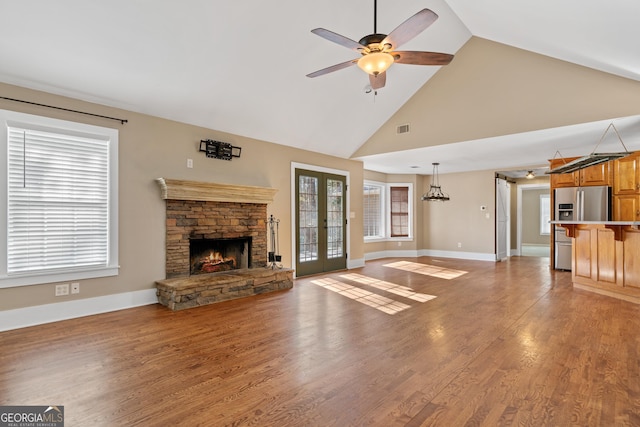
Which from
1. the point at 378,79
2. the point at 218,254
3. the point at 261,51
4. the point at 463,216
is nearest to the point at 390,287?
the point at 218,254

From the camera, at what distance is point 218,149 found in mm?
5324

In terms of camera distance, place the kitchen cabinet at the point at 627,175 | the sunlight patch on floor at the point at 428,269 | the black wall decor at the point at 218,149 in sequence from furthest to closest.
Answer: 1. the sunlight patch on floor at the point at 428,269
2. the kitchen cabinet at the point at 627,175
3. the black wall decor at the point at 218,149

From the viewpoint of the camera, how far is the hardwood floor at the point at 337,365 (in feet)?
6.76

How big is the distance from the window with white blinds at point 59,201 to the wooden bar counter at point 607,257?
6.67 m

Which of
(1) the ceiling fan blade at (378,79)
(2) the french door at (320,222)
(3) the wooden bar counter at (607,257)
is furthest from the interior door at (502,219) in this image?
(1) the ceiling fan blade at (378,79)

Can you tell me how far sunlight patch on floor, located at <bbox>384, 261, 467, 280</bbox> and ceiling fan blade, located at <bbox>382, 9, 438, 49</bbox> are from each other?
196 inches

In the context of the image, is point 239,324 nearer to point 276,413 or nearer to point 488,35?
point 276,413

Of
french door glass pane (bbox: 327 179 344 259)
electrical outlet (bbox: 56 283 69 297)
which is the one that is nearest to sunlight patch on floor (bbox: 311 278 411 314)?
french door glass pane (bbox: 327 179 344 259)

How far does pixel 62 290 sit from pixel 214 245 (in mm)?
2051

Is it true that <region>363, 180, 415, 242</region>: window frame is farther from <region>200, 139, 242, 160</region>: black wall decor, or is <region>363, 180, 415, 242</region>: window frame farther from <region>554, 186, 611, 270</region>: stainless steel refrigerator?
<region>200, 139, 242, 160</region>: black wall decor

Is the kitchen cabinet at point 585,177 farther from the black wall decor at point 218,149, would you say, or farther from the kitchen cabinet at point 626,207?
the black wall decor at point 218,149

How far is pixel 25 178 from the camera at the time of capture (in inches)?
146

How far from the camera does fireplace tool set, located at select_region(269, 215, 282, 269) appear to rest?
19.5 ft

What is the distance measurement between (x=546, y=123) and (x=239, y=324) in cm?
516
